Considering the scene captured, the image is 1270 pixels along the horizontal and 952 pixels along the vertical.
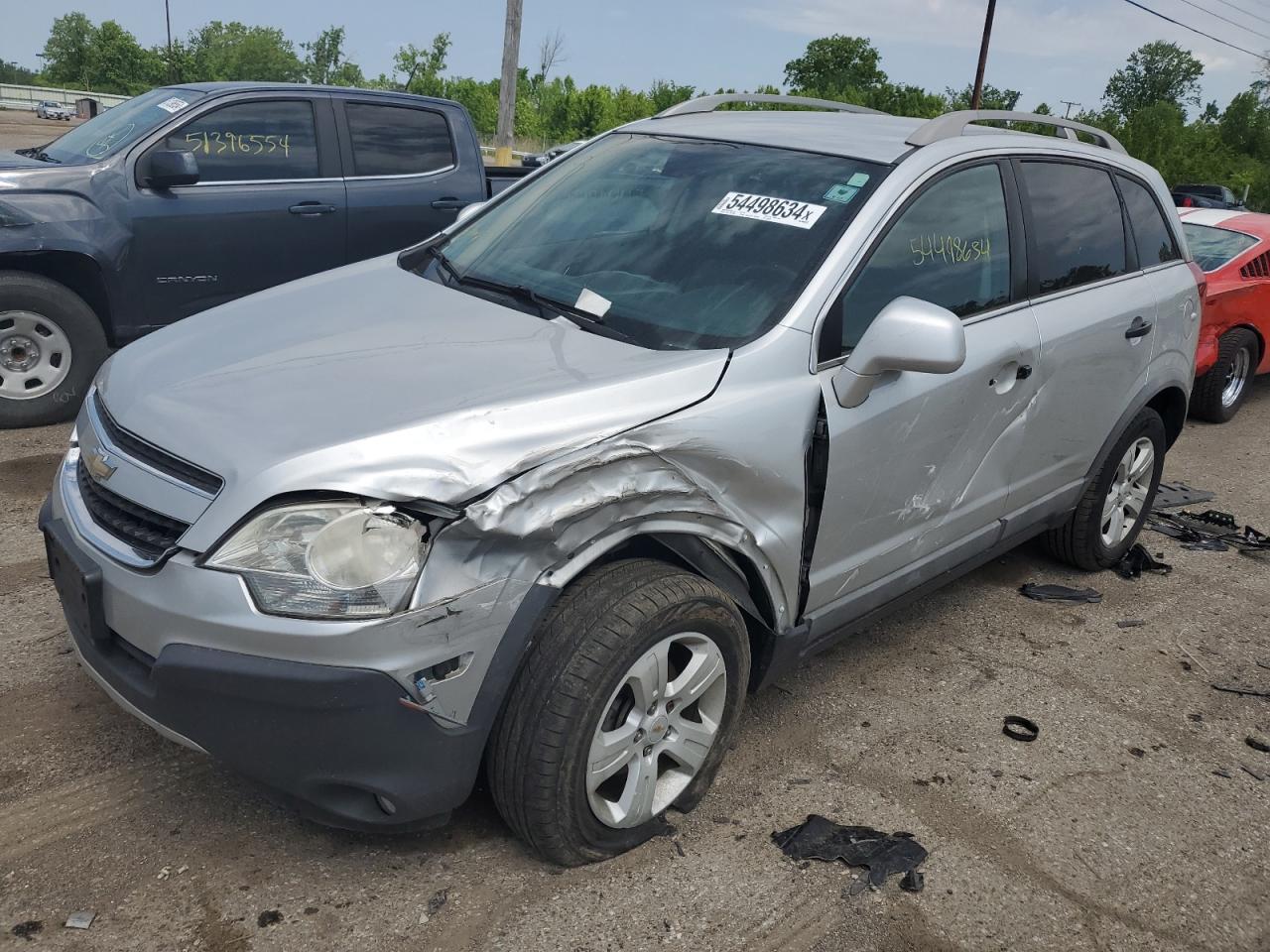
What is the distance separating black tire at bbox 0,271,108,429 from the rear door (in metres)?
4.67

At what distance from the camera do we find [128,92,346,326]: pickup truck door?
237 inches

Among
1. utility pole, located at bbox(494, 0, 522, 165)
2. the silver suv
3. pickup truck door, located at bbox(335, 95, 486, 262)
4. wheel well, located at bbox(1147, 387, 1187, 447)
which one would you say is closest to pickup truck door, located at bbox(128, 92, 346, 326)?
pickup truck door, located at bbox(335, 95, 486, 262)

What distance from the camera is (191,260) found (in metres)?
6.10

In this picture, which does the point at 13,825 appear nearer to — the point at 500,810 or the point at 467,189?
the point at 500,810

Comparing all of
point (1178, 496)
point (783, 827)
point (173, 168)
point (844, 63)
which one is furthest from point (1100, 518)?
point (844, 63)

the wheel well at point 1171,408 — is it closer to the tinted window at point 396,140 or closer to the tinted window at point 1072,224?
the tinted window at point 1072,224

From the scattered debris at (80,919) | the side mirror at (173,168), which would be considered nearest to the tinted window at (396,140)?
the side mirror at (173,168)

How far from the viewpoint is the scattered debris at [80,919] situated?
2395mm

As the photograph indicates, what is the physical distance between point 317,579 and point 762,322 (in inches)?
53.3

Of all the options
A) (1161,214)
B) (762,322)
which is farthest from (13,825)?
(1161,214)

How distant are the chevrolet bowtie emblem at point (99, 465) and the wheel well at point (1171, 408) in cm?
401

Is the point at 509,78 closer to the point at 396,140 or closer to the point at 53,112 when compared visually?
the point at 396,140

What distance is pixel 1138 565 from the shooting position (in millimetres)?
5102

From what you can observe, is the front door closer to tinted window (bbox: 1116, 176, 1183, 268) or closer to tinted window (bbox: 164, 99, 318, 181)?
tinted window (bbox: 1116, 176, 1183, 268)
